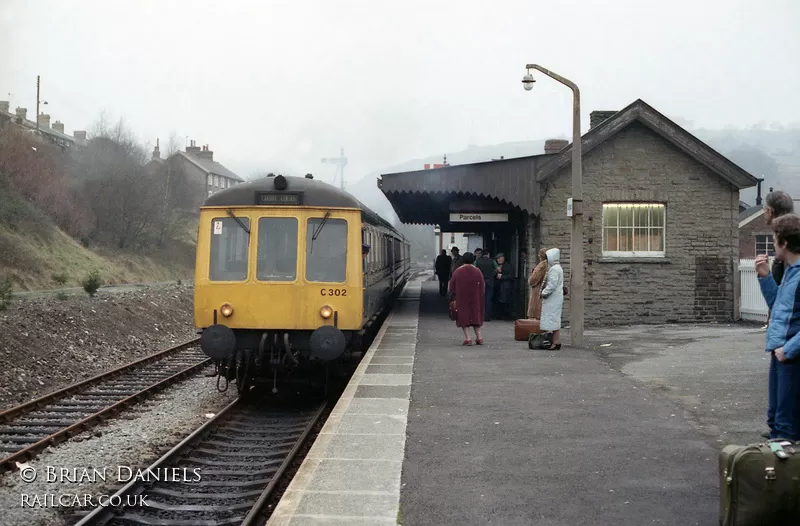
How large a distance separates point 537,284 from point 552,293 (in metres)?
0.89

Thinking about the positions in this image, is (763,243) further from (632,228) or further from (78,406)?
(78,406)

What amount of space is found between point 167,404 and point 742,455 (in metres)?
8.24

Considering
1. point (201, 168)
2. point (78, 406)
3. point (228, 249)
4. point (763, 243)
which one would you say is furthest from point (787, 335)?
point (201, 168)

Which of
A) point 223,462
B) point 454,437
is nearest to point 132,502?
point 223,462

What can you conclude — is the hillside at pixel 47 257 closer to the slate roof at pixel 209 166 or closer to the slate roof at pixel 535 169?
the slate roof at pixel 535 169

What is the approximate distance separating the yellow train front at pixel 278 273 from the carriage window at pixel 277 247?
12mm

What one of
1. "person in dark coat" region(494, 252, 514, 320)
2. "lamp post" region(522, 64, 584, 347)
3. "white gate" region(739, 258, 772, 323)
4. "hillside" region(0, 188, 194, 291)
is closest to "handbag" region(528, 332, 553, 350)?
"lamp post" region(522, 64, 584, 347)

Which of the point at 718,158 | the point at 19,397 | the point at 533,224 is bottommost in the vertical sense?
the point at 19,397

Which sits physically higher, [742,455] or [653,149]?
[653,149]

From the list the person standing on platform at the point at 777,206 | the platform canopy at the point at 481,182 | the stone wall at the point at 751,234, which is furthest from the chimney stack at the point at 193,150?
the person standing on platform at the point at 777,206

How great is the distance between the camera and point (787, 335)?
4.92m

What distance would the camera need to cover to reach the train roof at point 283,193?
1034 centimetres

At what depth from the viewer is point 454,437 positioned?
7004 mm

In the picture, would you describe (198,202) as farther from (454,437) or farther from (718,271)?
(454,437)
